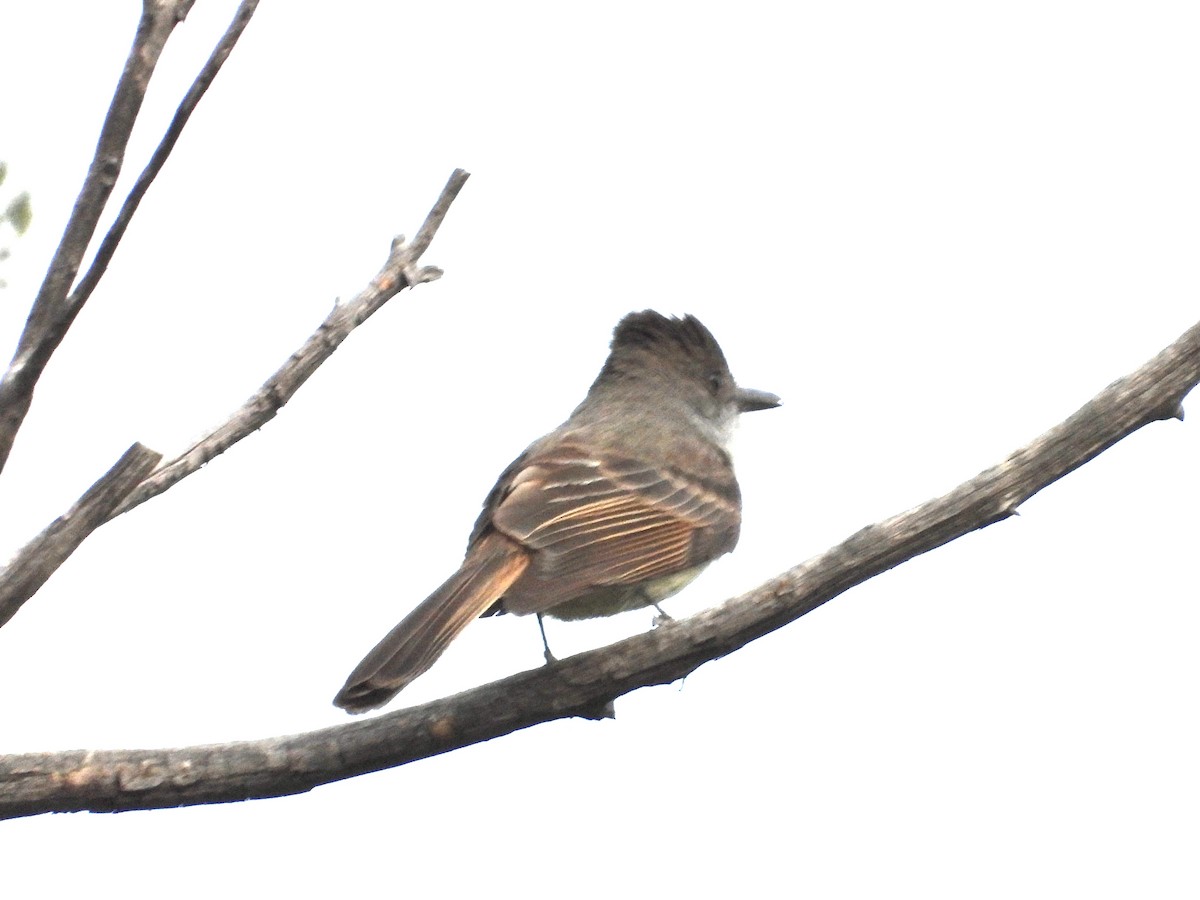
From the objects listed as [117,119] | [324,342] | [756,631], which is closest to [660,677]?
[756,631]

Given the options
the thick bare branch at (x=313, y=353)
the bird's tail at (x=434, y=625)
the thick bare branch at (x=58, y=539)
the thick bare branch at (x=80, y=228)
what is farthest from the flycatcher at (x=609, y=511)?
the thick bare branch at (x=80, y=228)

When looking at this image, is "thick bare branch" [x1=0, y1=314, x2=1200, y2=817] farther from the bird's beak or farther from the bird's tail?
the bird's beak

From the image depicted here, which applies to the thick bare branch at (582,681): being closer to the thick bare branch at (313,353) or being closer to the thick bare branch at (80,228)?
the thick bare branch at (313,353)

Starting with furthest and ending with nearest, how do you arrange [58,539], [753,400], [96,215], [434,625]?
1. [753,400]
2. [434,625]
3. [58,539]
4. [96,215]

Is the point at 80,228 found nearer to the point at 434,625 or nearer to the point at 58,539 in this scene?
the point at 58,539

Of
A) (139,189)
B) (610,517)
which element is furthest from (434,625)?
(139,189)
